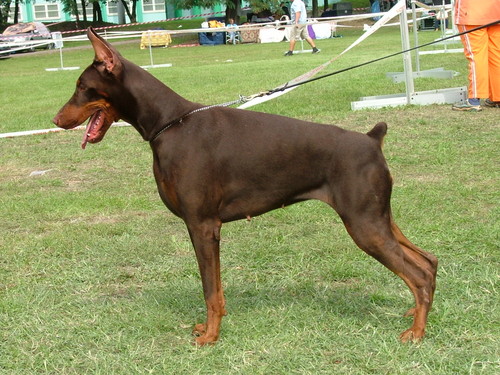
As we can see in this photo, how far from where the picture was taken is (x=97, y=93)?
3758 mm

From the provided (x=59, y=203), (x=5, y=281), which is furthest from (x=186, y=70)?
(x=5, y=281)

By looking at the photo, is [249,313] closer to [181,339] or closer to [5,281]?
[181,339]

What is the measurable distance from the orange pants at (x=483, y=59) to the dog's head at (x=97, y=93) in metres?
6.78

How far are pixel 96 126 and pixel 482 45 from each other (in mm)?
7021

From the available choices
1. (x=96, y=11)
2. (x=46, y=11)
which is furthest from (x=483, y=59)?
(x=46, y=11)

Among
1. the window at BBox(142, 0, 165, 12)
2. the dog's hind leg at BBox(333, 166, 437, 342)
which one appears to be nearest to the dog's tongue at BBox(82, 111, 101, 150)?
the dog's hind leg at BBox(333, 166, 437, 342)

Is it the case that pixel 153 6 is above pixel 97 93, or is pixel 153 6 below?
above

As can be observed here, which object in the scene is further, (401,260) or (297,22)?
(297,22)

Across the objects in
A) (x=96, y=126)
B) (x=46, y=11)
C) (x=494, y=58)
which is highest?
(x=46, y=11)

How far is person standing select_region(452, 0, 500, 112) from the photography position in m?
9.35

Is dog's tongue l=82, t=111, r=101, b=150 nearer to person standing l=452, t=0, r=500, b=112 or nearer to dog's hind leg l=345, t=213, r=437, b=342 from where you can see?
dog's hind leg l=345, t=213, r=437, b=342

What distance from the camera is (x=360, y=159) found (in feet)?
11.8

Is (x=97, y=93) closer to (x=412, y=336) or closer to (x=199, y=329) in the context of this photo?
(x=199, y=329)

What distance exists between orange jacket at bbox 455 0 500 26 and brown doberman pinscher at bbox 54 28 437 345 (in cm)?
635
